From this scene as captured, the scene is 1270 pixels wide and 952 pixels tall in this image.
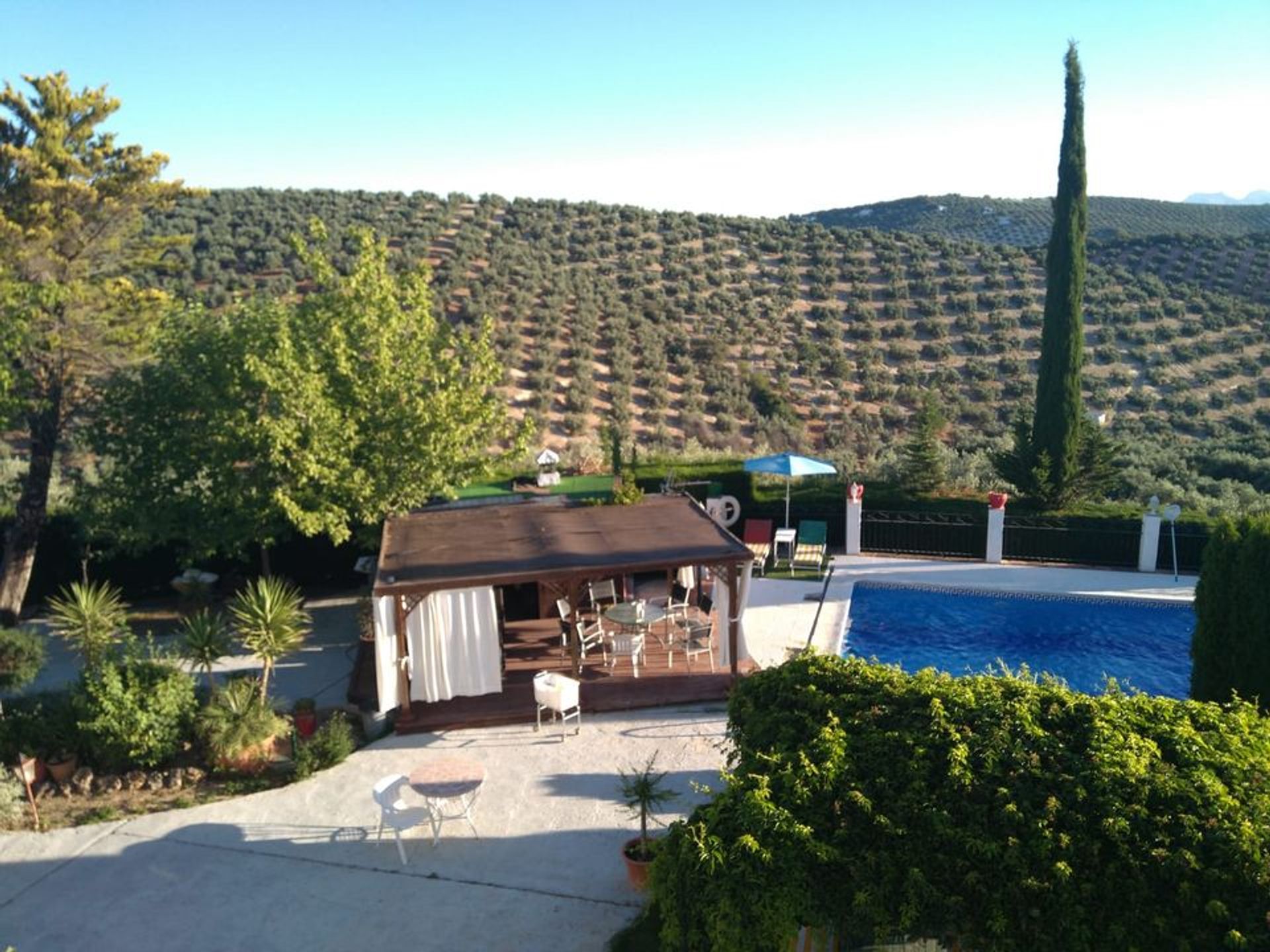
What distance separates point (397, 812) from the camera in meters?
9.41

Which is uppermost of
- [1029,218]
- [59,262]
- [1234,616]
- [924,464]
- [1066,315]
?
[1029,218]

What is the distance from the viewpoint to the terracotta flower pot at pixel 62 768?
11.1m

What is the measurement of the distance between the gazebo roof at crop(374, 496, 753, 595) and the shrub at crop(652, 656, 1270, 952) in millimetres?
5891

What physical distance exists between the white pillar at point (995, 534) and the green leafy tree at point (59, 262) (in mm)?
17802

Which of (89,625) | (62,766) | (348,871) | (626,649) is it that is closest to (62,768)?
(62,766)

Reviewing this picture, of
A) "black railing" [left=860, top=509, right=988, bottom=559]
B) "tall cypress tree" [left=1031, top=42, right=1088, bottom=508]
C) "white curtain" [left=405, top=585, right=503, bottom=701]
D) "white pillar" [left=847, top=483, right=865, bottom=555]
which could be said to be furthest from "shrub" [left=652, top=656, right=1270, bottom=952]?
"tall cypress tree" [left=1031, top=42, right=1088, bottom=508]

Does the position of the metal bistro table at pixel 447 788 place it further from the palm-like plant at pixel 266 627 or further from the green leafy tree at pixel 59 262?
the green leafy tree at pixel 59 262

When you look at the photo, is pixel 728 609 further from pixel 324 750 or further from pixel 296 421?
pixel 296 421

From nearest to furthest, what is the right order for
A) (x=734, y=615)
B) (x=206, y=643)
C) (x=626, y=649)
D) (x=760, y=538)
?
(x=206, y=643) → (x=734, y=615) → (x=626, y=649) → (x=760, y=538)

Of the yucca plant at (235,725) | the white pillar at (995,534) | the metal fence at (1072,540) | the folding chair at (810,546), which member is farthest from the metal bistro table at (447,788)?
the metal fence at (1072,540)

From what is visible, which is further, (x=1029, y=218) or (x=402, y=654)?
(x=1029, y=218)

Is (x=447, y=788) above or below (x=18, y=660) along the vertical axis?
below

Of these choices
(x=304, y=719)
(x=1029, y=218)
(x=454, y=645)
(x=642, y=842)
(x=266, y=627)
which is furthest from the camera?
(x=1029, y=218)

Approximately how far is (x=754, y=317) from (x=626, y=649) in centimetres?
3180
